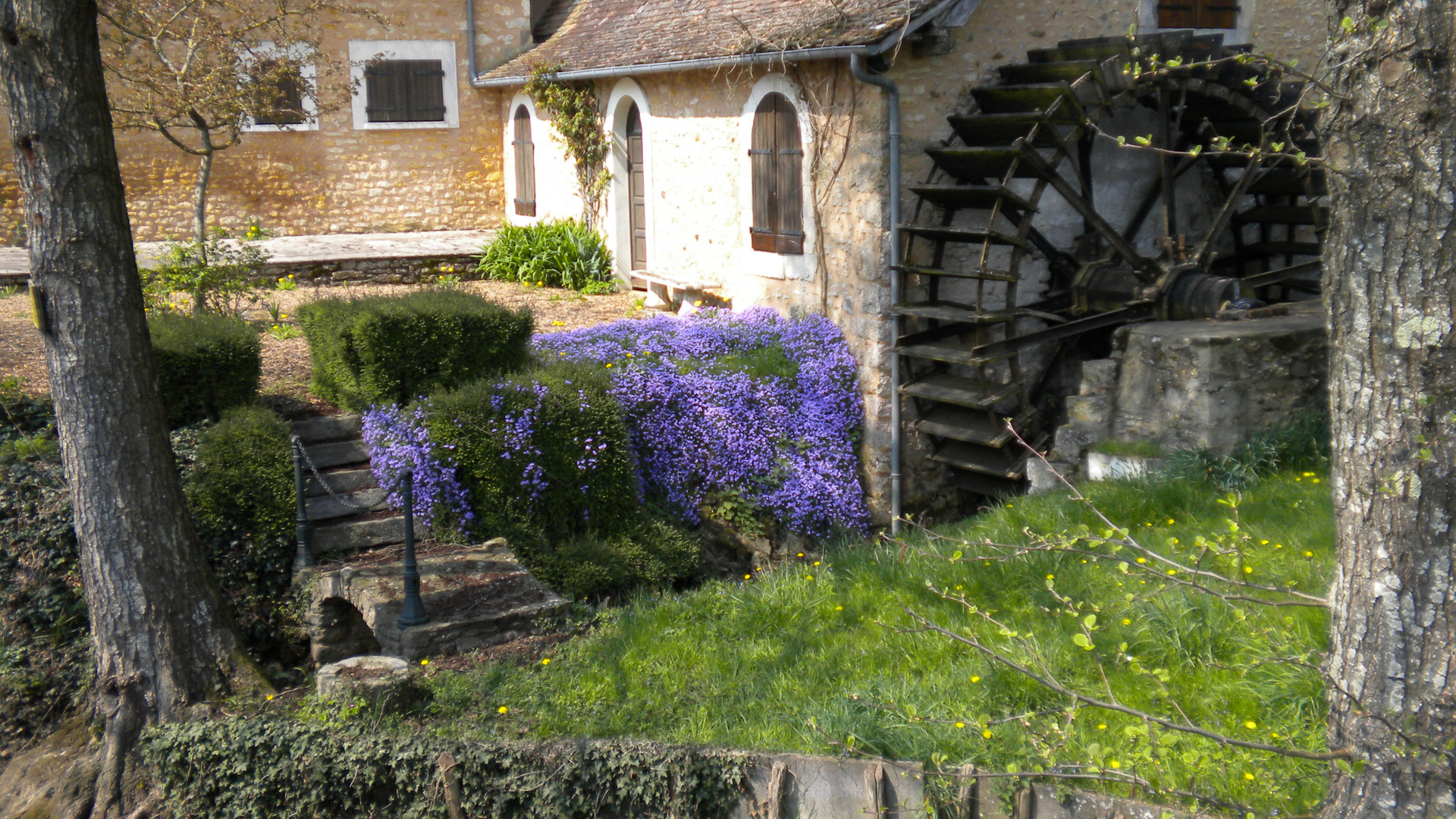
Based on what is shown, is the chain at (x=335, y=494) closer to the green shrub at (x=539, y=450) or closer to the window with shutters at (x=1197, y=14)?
the green shrub at (x=539, y=450)

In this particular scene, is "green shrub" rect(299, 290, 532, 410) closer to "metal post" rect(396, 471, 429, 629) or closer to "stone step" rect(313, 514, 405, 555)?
"stone step" rect(313, 514, 405, 555)

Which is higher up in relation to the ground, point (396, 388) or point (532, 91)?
point (532, 91)

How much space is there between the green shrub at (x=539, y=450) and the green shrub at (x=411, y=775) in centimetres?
227

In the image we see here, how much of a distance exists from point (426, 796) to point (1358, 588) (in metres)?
3.08

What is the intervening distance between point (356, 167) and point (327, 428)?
27.9 ft

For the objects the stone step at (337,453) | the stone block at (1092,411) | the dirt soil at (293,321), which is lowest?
the stone step at (337,453)

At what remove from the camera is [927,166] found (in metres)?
8.38

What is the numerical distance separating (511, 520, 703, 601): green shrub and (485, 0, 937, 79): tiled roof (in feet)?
11.6

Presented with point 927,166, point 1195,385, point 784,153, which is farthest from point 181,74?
point 1195,385

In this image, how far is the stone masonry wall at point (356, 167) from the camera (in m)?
14.3

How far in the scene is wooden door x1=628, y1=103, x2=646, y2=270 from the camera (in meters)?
12.0

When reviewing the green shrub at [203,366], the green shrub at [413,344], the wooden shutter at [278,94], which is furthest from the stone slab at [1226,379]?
the wooden shutter at [278,94]

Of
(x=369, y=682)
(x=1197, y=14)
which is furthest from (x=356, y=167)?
(x=369, y=682)

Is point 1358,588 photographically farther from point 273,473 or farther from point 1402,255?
point 273,473
